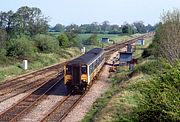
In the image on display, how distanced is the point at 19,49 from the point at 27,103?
23.9 m

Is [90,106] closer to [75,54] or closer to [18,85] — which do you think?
[18,85]

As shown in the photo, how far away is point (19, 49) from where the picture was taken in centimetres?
4731

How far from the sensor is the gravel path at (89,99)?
20.6 m

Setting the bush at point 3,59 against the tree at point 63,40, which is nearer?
the bush at point 3,59

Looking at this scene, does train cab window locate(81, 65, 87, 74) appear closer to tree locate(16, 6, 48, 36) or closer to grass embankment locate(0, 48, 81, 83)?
grass embankment locate(0, 48, 81, 83)

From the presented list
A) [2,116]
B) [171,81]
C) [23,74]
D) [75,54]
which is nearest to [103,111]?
[2,116]

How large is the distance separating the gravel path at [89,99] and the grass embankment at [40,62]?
8.65m

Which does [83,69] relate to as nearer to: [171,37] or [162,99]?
[171,37]

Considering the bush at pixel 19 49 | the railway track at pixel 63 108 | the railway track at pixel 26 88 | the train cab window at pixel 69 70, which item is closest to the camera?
the railway track at pixel 63 108

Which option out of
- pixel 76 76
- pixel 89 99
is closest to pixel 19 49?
pixel 76 76

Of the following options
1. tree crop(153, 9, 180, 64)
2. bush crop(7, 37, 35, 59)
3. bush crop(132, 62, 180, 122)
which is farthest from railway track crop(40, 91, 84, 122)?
bush crop(7, 37, 35, 59)

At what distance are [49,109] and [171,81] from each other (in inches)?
503

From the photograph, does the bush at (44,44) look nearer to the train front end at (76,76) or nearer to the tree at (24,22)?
the tree at (24,22)

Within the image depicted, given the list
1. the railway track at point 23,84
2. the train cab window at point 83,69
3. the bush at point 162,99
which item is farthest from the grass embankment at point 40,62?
the bush at point 162,99
